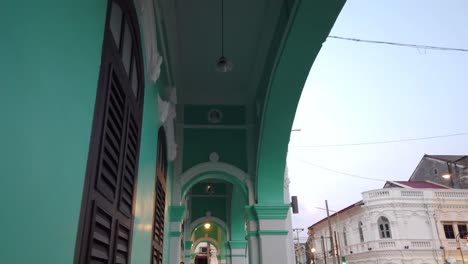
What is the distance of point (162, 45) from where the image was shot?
498 centimetres

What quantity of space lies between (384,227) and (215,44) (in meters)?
18.8

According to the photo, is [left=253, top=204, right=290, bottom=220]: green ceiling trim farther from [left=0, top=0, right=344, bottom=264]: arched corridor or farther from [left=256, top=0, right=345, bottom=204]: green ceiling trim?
[left=256, top=0, right=345, bottom=204]: green ceiling trim

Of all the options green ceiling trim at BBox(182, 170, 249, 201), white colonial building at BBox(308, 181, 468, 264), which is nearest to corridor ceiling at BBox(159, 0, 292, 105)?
green ceiling trim at BBox(182, 170, 249, 201)

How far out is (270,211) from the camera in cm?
670

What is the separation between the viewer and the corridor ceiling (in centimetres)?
524

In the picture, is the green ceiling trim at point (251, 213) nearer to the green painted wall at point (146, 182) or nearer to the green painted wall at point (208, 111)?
the green painted wall at point (208, 111)

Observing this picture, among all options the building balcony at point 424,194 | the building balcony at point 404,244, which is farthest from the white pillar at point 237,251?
the building balcony at point 424,194

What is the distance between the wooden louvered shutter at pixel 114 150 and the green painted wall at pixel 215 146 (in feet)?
12.7

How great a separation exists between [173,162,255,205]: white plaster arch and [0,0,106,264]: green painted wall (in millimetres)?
5216

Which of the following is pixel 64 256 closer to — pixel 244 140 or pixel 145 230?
pixel 145 230

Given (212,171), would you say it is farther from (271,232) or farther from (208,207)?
(208,207)

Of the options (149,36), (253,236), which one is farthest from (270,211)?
(149,36)

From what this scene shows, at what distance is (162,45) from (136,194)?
2.34 meters

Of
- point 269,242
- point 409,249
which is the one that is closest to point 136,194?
point 269,242
